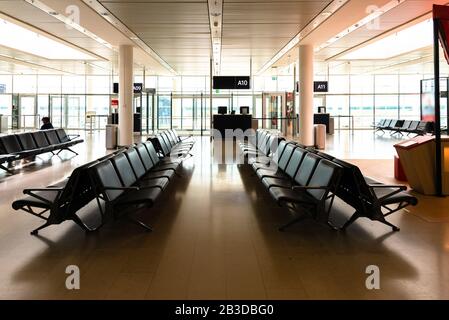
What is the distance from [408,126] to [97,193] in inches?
721

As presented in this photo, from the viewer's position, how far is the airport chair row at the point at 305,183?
4207mm

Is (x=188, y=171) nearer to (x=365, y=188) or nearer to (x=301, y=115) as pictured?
(x=365, y=188)

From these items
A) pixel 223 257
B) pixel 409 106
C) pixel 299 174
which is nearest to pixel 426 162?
pixel 299 174

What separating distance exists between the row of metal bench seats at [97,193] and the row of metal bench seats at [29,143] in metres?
3.79

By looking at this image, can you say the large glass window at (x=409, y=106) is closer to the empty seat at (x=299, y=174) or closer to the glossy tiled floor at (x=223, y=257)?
the glossy tiled floor at (x=223, y=257)

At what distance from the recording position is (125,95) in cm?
1341

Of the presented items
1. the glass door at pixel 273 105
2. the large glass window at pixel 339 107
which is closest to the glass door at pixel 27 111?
the glass door at pixel 273 105

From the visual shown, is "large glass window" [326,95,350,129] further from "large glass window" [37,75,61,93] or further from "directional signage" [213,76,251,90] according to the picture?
"large glass window" [37,75,61,93]

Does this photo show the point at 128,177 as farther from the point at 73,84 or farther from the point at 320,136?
the point at 73,84

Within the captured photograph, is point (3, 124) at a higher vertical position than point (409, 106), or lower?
lower

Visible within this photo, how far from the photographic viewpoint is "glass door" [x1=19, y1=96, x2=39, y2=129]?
27625 mm

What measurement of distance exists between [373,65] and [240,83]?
880 centimetres

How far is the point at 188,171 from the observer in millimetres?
8703
